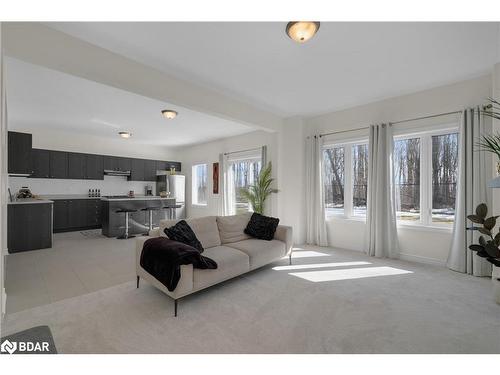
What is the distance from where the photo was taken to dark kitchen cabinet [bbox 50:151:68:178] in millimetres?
6070

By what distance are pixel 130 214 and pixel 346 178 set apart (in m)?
5.24

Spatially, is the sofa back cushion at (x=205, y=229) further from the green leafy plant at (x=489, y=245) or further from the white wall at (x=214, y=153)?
the green leafy plant at (x=489, y=245)

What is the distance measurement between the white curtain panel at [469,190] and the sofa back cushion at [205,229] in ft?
11.3

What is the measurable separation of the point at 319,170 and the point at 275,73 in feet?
7.62

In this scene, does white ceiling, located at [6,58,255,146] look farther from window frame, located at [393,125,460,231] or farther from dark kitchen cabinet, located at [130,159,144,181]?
window frame, located at [393,125,460,231]

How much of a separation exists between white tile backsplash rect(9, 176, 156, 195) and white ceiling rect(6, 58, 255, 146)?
1356mm

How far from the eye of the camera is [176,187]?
7.75 metres

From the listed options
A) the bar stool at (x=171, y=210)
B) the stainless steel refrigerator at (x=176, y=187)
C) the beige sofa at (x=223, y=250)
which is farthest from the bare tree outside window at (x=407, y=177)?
the stainless steel refrigerator at (x=176, y=187)

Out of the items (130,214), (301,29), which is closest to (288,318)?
(301,29)

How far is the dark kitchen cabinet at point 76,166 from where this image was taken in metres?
6.34

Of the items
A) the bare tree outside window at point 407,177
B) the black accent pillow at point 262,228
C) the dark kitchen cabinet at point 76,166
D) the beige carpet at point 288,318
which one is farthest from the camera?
the dark kitchen cabinet at point 76,166

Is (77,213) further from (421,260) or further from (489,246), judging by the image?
(489,246)
